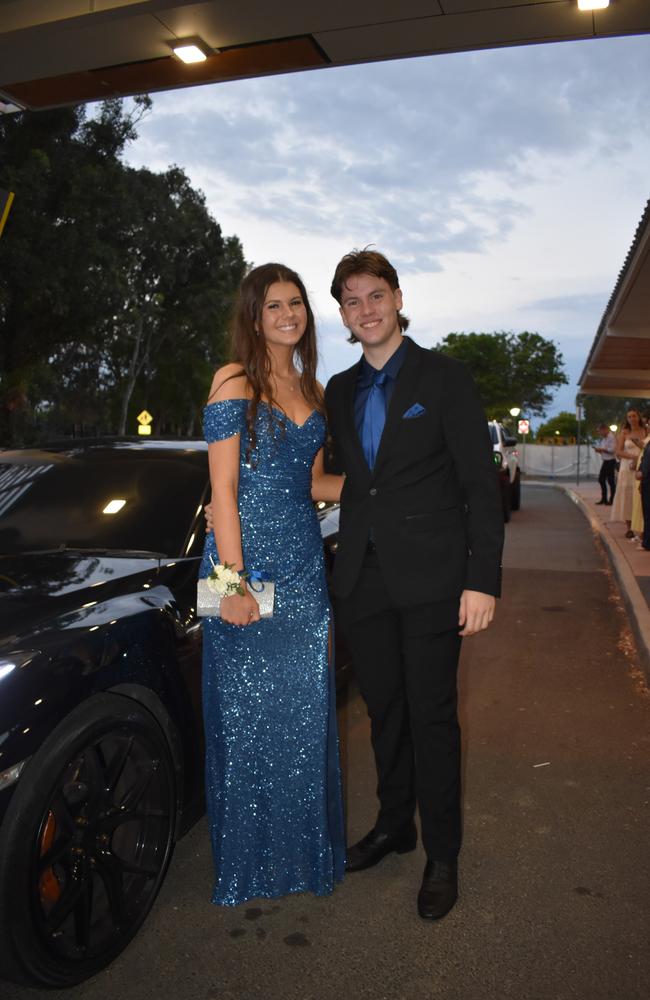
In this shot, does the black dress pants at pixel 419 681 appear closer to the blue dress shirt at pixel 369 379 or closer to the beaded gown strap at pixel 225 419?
the blue dress shirt at pixel 369 379

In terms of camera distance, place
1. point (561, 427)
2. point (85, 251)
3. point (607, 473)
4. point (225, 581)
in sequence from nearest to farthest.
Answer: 1. point (225, 581)
2. point (607, 473)
3. point (85, 251)
4. point (561, 427)

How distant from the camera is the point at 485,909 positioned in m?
2.94

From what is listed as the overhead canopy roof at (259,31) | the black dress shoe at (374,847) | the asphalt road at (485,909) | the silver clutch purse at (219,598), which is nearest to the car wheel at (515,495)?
the overhead canopy roof at (259,31)

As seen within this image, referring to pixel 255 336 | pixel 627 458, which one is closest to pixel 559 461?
pixel 627 458

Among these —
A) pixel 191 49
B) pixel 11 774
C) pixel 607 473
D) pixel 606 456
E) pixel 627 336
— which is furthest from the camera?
pixel 607 473

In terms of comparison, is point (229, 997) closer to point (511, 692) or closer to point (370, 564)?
point (370, 564)

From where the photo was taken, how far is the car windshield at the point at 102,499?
11.0 ft

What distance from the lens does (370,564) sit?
2.97 meters

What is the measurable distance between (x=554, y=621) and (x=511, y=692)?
238 centimetres

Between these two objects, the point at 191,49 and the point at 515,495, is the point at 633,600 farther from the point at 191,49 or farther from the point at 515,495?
the point at 515,495

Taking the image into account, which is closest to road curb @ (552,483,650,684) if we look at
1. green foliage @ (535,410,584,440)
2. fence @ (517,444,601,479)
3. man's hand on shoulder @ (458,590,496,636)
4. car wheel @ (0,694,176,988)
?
man's hand on shoulder @ (458,590,496,636)

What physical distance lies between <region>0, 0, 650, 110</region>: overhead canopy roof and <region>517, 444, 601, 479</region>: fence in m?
38.2

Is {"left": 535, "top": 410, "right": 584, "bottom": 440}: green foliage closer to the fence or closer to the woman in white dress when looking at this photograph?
the fence

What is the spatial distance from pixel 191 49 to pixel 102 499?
533cm
